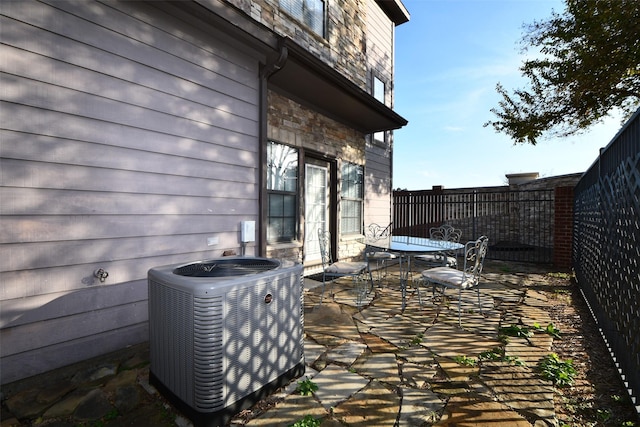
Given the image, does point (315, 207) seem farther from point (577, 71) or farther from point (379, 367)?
point (577, 71)

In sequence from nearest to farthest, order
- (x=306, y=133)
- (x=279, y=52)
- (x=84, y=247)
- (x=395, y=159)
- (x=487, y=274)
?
1. (x=84, y=247)
2. (x=279, y=52)
3. (x=306, y=133)
4. (x=487, y=274)
5. (x=395, y=159)

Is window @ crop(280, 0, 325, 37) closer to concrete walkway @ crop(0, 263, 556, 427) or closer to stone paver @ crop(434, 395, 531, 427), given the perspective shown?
concrete walkway @ crop(0, 263, 556, 427)

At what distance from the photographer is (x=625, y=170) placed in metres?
2.01

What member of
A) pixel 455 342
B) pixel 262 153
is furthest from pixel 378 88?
pixel 455 342

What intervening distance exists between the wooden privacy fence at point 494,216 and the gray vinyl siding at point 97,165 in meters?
7.38

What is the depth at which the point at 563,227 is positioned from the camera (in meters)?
5.71

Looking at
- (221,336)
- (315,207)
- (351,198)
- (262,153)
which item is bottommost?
(221,336)

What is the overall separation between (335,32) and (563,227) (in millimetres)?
5827

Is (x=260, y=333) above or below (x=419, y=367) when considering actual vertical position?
above

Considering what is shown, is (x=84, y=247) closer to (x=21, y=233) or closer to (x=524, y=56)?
(x=21, y=233)

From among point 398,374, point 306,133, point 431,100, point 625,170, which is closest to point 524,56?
point 431,100

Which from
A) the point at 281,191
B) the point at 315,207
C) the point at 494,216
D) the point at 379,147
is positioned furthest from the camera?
the point at 494,216

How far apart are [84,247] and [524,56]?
836 cm

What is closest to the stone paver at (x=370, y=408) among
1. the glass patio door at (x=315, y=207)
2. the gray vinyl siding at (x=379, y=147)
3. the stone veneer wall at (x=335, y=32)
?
the glass patio door at (x=315, y=207)
